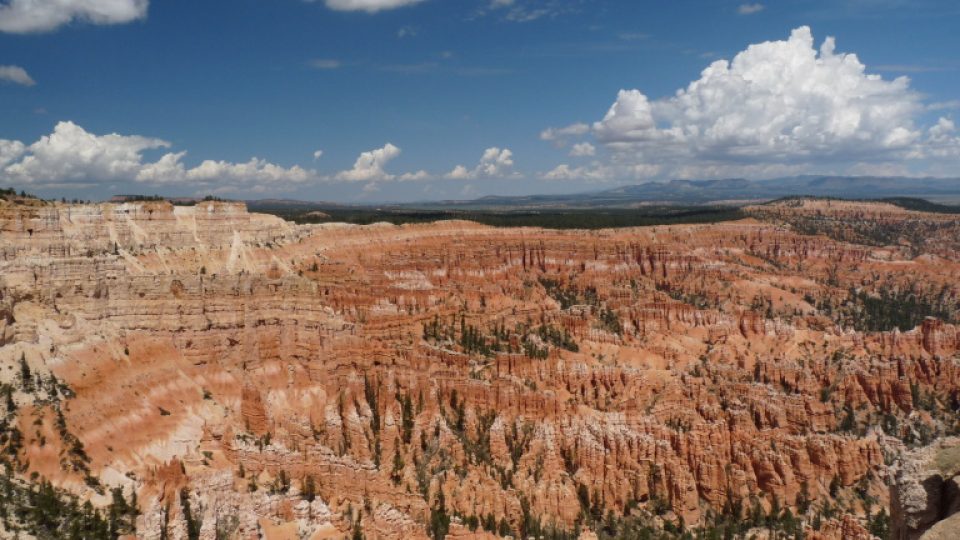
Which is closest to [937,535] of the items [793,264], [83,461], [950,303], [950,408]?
[83,461]

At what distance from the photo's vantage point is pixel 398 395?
4506cm

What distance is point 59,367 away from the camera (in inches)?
1330

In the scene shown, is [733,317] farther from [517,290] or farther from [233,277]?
[233,277]

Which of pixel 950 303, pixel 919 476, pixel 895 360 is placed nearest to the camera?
pixel 919 476

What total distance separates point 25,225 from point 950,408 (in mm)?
69574

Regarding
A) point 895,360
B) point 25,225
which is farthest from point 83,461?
point 895,360

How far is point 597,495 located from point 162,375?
1043 inches

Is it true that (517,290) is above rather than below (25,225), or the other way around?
below

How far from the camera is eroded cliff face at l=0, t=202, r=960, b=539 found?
32531 millimetres

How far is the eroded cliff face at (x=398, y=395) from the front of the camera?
107ft

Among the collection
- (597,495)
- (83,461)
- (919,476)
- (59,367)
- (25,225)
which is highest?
(25,225)

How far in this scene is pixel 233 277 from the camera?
44625 mm

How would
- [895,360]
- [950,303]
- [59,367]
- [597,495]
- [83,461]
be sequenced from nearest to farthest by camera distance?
[83,461] < [59,367] < [597,495] < [895,360] < [950,303]

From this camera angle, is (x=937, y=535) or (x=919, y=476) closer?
(x=937, y=535)
